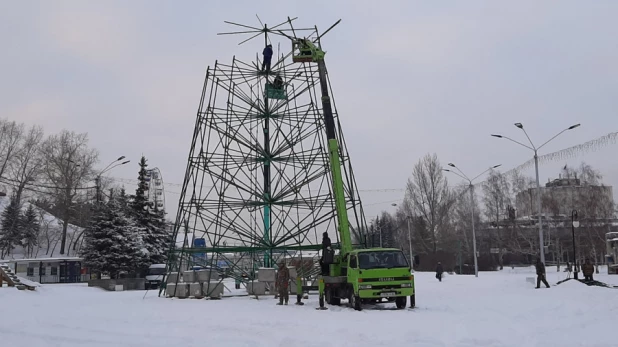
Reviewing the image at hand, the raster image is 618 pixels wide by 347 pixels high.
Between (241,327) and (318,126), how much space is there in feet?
55.8

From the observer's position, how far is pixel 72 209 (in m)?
61.9

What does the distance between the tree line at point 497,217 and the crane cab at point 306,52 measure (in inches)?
1535

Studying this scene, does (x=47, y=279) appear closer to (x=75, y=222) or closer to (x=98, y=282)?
(x=98, y=282)

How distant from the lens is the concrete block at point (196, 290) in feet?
87.6

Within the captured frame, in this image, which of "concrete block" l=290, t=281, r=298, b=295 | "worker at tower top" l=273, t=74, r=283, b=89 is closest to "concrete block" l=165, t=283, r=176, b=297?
"concrete block" l=290, t=281, r=298, b=295

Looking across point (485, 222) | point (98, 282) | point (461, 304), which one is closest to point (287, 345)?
point (461, 304)

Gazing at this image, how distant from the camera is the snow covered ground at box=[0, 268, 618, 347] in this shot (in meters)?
11.3

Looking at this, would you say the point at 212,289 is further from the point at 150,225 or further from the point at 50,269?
the point at 50,269

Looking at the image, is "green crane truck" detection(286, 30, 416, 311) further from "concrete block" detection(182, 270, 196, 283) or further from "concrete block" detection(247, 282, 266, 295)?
"concrete block" detection(182, 270, 196, 283)

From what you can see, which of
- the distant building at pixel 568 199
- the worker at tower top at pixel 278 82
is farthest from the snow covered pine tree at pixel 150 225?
the distant building at pixel 568 199

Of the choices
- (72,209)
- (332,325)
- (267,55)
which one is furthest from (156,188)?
(332,325)

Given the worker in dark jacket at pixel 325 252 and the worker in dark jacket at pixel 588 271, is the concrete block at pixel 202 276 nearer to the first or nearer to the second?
the worker in dark jacket at pixel 325 252

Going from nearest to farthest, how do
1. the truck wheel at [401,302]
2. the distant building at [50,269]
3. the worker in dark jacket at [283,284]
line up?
the truck wheel at [401,302]
the worker in dark jacket at [283,284]
the distant building at [50,269]

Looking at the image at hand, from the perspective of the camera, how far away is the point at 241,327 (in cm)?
1412
